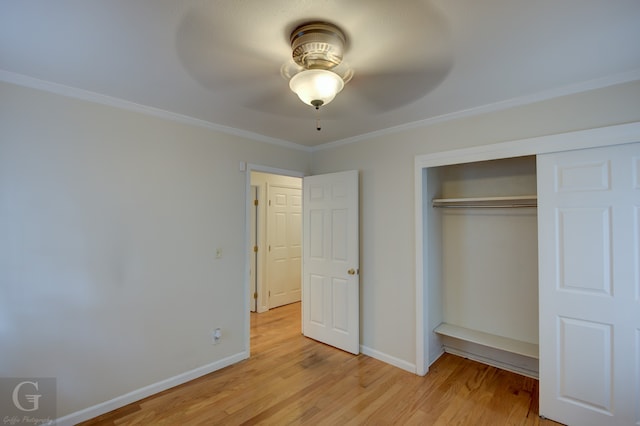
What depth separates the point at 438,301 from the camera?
10.6 feet

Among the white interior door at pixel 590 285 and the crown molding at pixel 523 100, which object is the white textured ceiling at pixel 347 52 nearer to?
the crown molding at pixel 523 100

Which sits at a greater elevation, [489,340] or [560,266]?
[560,266]

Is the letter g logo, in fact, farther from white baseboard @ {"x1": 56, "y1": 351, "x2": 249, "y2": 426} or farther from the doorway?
the doorway

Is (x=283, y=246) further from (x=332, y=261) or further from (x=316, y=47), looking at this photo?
(x=316, y=47)

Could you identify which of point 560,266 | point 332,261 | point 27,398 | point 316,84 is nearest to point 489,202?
point 560,266

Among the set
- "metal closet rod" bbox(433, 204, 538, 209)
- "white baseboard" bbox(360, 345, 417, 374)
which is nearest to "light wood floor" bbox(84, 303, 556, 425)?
"white baseboard" bbox(360, 345, 417, 374)

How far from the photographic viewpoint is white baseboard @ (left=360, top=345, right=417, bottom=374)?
117 inches

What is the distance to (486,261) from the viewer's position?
3059mm

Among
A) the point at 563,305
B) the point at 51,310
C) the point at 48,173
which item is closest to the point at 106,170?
the point at 48,173

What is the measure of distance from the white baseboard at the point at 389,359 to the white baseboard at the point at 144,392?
1.34 m

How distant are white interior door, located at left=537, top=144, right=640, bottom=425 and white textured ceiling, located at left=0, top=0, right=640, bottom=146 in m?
0.67

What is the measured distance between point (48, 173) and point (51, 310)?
98 centimetres

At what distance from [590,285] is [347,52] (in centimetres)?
230

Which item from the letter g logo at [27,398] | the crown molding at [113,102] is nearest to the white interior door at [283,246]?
the crown molding at [113,102]
